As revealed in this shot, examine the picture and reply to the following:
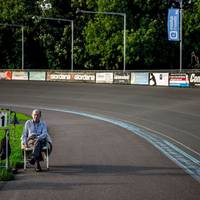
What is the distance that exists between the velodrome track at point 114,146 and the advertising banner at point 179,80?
1.06 meters

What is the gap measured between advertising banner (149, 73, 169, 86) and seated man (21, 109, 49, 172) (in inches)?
1407

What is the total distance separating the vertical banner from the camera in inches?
2156

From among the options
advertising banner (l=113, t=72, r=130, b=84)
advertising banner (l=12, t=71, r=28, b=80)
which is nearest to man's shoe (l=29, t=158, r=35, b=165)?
advertising banner (l=113, t=72, r=130, b=84)

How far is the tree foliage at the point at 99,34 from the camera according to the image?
244 feet

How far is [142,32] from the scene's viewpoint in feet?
241

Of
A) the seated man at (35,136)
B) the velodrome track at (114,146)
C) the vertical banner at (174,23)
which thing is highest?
the vertical banner at (174,23)

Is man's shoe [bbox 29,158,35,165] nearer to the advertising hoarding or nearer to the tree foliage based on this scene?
the advertising hoarding

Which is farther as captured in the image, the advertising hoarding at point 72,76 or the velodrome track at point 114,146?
the advertising hoarding at point 72,76

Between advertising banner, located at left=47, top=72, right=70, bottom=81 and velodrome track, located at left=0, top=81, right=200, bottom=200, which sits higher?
advertising banner, located at left=47, top=72, right=70, bottom=81

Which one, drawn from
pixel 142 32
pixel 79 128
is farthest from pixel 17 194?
pixel 142 32

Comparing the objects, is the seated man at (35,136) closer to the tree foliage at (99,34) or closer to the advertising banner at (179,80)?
the advertising banner at (179,80)

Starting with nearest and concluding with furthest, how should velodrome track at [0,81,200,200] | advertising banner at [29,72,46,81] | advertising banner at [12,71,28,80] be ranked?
velodrome track at [0,81,200,200] < advertising banner at [29,72,46,81] < advertising banner at [12,71,28,80]

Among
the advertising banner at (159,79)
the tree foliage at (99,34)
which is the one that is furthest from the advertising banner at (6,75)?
the advertising banner at (159,79)

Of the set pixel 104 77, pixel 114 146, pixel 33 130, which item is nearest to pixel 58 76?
pixel 104 77
